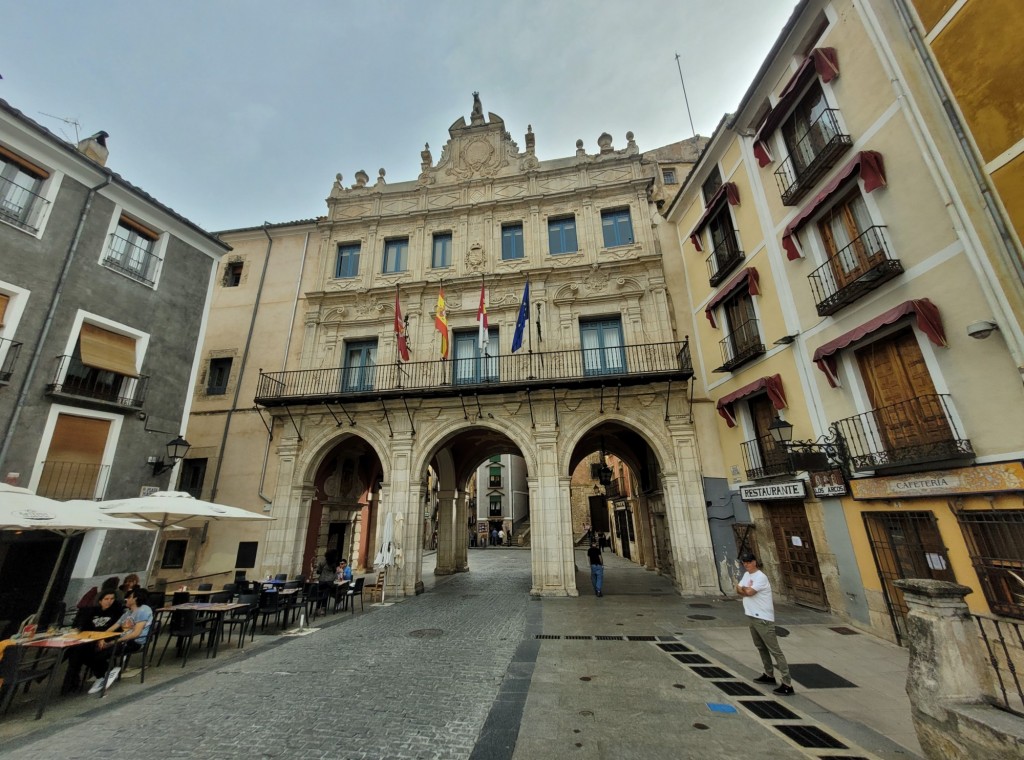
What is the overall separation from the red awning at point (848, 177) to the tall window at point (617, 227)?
6.81m

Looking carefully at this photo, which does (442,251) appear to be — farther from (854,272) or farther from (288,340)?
(854,272)

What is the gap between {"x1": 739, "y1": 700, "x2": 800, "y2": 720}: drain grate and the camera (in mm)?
4807

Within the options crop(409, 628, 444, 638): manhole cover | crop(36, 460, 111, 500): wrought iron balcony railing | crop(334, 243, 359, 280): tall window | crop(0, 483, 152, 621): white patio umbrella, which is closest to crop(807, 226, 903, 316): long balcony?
crop(409, 628, 444, 638): manhole cover

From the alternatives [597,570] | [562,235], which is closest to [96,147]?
[562,235]

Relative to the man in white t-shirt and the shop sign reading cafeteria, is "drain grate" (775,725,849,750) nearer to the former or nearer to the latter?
the man in white t-shirt

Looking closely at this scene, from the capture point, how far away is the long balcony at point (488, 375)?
44.0ft

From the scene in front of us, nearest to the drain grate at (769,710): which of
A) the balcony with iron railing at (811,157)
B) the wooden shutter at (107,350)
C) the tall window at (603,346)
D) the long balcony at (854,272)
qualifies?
the long balcony at (854,272)

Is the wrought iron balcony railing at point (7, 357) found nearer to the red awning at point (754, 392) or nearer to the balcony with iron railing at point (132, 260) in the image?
the balcony with iron railing at point (132, 260)

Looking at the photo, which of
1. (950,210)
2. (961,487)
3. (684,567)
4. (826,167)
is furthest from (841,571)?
(826,167)

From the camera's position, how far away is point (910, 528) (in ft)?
24.2

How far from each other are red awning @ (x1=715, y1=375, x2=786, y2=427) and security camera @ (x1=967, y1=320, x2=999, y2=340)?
13.9 ft

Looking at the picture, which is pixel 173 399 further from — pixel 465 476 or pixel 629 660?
pixel 629 660

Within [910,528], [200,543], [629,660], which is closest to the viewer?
[629,660]

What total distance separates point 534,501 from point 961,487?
9.44 metres
